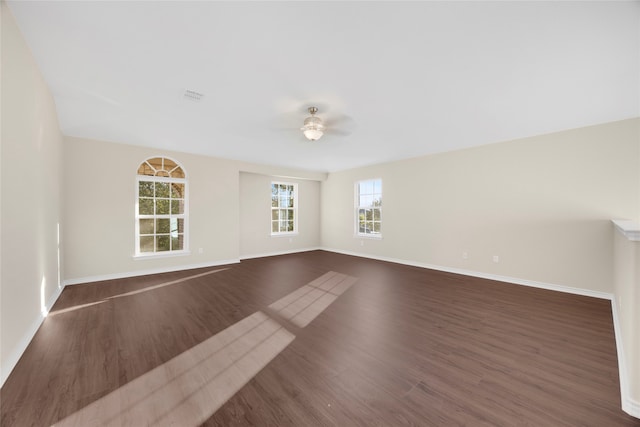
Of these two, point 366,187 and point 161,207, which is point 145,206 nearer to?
point 161,207

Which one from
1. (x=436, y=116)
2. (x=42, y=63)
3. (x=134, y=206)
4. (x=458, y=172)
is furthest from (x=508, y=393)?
(x=134, y=206)

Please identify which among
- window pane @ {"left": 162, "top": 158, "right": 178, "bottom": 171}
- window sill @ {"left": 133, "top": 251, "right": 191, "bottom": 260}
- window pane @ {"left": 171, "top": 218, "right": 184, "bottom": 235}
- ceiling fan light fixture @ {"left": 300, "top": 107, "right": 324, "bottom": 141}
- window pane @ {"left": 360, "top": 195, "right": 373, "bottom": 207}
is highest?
ceiling fan light fixture @ {"left": 300, "top": 107, "right": 324, "bottom": 141}

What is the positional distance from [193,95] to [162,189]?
9.36 feet

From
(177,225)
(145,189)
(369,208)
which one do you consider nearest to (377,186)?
(369,208)

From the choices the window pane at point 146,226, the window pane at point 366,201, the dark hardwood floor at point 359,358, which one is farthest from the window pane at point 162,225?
the window pane at point 366,201

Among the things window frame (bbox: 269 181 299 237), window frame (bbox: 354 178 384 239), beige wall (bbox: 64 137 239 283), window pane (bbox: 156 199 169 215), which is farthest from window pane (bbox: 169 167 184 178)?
window frame (bbox: 354 178 384 239)

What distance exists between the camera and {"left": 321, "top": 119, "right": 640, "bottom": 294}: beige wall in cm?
341

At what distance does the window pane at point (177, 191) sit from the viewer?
5.12m

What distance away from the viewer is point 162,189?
16.4ft

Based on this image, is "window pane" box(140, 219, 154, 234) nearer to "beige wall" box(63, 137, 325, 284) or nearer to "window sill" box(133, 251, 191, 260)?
"beige wall" box(63, 137, 325, 284)

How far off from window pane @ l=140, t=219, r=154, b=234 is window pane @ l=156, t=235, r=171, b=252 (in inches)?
7.8

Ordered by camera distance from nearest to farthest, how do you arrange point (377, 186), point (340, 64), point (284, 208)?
point (340, 64)
point (377, 186)
point (284, 208)

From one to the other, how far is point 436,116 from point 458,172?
1.88 meters

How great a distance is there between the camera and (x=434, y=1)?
164 cm
